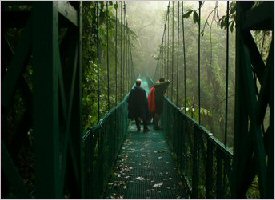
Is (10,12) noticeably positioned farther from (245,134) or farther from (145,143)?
(145,143)

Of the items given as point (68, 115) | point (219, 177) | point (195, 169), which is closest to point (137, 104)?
point (195, 169)

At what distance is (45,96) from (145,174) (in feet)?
16.7

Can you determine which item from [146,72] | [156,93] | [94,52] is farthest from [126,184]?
A: [146,72]

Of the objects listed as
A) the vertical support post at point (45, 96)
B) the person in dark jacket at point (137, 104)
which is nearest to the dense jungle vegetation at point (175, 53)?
the person in dark jacket at point (137, 104)

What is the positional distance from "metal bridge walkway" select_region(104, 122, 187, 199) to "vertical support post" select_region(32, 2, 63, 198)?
3591 mm

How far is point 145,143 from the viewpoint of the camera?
1080 cm

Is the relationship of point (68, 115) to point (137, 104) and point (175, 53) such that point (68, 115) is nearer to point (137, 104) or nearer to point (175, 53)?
point (137, 104)

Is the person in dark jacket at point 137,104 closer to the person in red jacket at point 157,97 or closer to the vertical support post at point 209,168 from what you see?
the person in red jacket at point 157,97

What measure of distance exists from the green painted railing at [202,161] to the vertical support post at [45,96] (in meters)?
1.58

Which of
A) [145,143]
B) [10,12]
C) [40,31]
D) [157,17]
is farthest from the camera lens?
[157,17]

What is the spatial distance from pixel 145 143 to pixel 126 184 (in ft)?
13.8

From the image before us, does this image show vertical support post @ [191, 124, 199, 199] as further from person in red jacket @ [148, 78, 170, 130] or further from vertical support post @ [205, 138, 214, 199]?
person in red jacket @ [148, 78, 170, 130]

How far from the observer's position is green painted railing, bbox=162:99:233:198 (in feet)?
12.4

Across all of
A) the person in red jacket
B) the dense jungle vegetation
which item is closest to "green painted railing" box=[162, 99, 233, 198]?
the dense jungle vegetation
